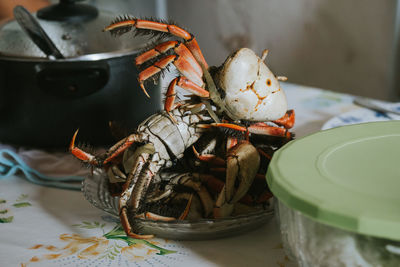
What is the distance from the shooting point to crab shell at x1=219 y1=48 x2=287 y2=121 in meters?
0.43

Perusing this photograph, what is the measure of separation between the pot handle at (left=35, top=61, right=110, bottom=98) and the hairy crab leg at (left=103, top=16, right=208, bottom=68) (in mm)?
176

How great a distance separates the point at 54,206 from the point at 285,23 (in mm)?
1283

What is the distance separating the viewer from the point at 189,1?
6.60 feet

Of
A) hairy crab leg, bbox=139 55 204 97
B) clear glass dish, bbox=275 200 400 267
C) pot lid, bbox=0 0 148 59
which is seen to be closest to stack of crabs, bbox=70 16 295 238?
hairy crab leg, bbox=139 55 204 97

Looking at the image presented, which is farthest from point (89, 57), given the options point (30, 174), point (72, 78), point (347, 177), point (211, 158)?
point (347, 177)

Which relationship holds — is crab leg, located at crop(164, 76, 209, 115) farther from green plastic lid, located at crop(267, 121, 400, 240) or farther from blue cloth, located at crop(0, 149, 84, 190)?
blue cloth, located at crop(0, 149, 84, 190)

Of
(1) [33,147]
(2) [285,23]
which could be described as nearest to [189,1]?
→ (2) [285,23]

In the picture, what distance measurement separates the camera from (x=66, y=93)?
0.62m

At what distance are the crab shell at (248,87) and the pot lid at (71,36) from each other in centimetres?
27

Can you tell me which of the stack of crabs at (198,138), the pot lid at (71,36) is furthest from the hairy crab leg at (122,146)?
the pot lid at (71,36)

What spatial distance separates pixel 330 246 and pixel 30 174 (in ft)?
1.43

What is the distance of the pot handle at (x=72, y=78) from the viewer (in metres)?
0.61

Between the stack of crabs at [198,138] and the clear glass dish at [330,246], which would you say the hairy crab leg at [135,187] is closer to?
the stack of crabs at [198,138]

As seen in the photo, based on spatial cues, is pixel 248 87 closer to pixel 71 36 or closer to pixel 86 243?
pixel 86 243
